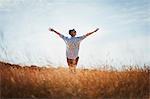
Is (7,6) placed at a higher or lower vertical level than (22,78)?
higher

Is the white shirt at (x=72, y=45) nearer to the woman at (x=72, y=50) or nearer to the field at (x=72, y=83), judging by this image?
the woman at (x=72, y=50)

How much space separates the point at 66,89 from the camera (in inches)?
220

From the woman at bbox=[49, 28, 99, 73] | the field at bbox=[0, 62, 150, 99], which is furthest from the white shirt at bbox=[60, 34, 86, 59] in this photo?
the field at bbox=[0, 62, 150, 99]

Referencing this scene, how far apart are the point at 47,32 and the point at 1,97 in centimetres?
63

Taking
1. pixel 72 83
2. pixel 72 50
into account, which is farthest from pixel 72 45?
pixel 72 83

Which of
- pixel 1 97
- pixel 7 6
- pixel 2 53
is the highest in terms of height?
pixel 7 6

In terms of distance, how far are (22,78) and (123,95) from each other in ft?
2.67

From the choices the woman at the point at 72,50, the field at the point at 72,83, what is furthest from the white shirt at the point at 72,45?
the field at the point at 72,83

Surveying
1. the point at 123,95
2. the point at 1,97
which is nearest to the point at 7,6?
the point at 1,97

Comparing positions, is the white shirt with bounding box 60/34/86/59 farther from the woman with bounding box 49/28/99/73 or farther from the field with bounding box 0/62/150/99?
the field with bounding box 0/62/150/99

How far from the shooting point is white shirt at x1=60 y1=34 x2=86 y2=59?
222 inches

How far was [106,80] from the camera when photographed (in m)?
5.63

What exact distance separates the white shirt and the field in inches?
4.8

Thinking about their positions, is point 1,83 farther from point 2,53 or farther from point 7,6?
point 7,6
